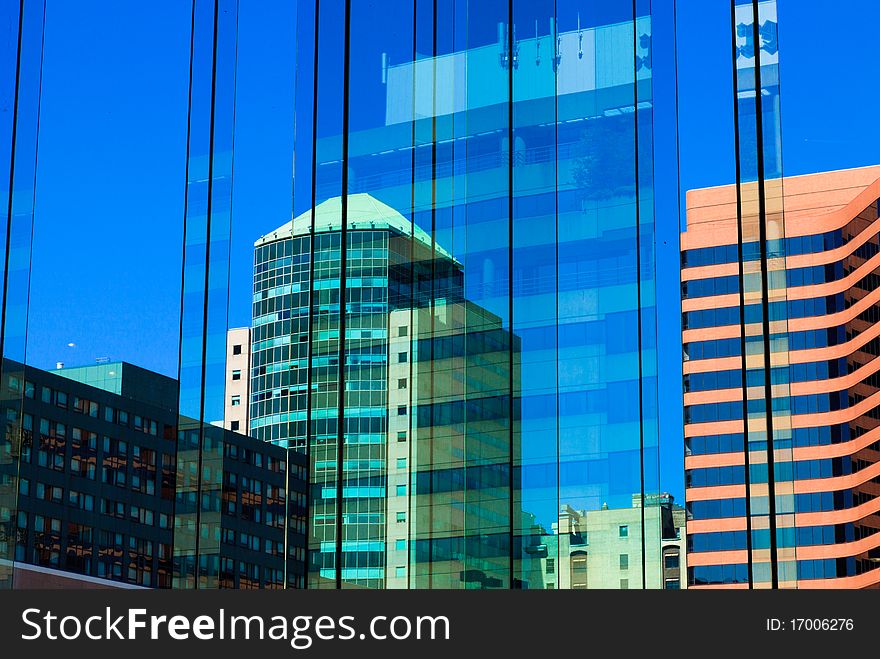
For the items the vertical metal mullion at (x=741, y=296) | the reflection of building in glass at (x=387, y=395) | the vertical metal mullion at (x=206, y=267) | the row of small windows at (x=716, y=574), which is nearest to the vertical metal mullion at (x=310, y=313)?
the reflection of building in glass at (x=387, y=395)

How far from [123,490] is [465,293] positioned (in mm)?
3774

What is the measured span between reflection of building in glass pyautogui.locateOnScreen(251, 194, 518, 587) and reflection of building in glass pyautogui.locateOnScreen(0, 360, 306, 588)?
1.19 feet

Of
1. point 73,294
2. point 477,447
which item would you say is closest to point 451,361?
point 477,447

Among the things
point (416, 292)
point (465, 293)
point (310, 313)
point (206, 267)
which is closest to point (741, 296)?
point (465, 293)

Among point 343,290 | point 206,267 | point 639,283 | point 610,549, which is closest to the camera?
point 610,549

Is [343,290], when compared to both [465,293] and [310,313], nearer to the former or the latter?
[310,313]

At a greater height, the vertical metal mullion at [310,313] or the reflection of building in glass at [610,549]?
the vertical metal mullion at [310,313]

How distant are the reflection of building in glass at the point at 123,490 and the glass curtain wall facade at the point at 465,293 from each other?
1.18ft

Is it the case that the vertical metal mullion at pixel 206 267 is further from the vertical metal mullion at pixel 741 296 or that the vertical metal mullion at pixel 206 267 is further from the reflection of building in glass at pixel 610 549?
the vertical metal mullion at pixel 741 296

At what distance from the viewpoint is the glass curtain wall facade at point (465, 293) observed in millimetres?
10484

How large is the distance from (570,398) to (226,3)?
547cm

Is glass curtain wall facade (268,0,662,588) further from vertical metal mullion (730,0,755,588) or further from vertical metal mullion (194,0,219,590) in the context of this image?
vertical metal mullion (730,0,755,588)

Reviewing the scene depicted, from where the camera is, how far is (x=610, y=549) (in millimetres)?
10070

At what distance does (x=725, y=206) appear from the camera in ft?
33.9
